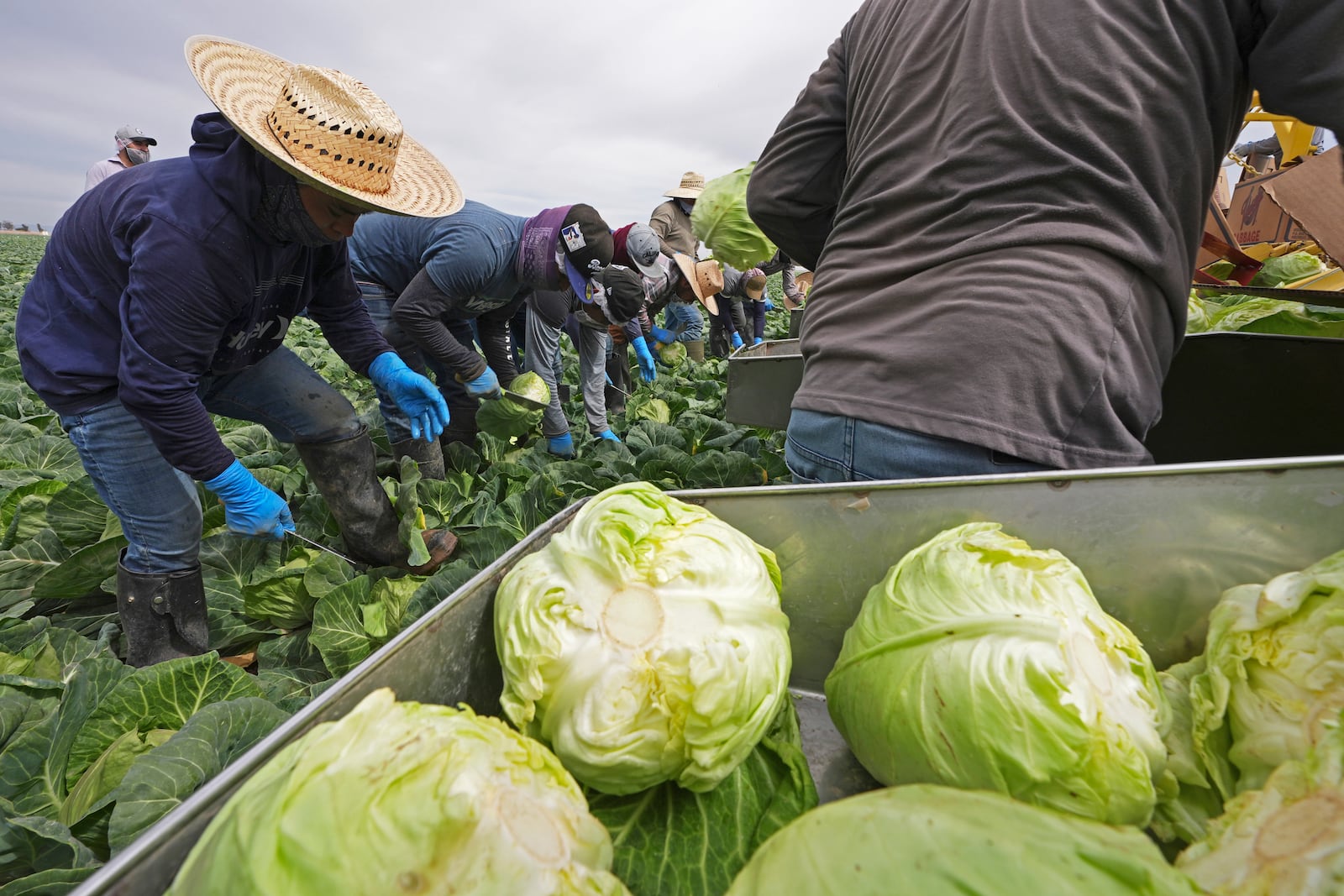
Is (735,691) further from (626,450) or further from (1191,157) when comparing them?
(626,450)

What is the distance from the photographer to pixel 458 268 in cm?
402

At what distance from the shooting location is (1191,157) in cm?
135

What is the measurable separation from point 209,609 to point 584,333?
11.9ft

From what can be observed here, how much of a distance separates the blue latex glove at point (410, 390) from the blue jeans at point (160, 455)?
564 millimetres

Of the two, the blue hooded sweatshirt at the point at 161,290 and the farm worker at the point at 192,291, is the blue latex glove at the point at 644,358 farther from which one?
the blue hooded sweatshirt at the point at 161,290

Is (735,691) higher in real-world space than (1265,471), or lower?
lower

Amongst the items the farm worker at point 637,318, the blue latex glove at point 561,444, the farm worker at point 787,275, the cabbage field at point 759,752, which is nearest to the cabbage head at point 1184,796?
the cabbage field at point 759,752

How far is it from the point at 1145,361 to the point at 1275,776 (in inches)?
40.5

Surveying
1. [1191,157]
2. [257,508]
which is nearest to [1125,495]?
[1191,157]

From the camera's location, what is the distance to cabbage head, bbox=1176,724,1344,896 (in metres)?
0.60

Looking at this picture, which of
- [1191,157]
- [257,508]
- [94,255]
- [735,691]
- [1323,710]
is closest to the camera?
[1323,710]

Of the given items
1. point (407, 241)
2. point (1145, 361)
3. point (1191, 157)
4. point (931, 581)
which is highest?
point (407, 241)

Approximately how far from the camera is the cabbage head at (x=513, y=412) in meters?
4.70

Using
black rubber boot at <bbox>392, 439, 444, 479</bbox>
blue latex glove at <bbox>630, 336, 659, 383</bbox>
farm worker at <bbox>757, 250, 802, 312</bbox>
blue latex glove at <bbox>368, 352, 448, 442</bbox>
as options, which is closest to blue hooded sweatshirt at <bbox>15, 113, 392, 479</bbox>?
blue latex glove at <bbox>368, 352, 448, 442</bbox>
